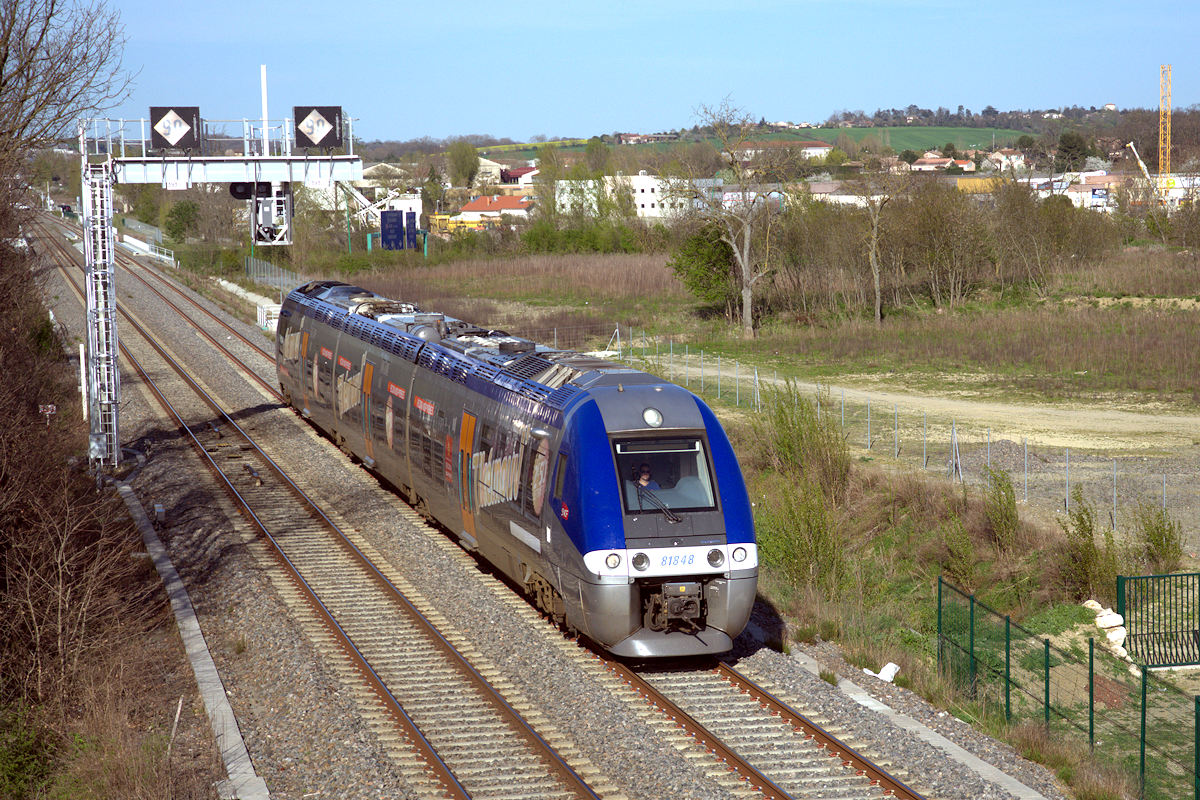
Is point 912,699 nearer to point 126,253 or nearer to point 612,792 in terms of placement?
point 612,792

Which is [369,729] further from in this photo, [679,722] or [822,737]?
[822,737]

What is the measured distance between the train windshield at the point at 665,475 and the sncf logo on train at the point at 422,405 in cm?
645

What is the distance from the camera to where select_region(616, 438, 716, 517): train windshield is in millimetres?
12570

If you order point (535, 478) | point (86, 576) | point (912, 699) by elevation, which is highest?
→ point (535, 478)

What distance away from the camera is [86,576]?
43.2ft

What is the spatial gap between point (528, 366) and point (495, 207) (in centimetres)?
11808

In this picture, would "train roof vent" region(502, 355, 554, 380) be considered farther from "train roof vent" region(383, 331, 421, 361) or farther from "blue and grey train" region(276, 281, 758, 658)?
"train roof vent" region(383, 331, 421, 361)

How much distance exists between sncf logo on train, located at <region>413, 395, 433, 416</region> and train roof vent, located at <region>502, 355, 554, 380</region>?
2687 millimetres

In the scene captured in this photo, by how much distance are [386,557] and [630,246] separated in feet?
214

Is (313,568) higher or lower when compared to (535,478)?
lower

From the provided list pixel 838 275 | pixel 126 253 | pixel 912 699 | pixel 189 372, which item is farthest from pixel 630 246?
pixel 912 699

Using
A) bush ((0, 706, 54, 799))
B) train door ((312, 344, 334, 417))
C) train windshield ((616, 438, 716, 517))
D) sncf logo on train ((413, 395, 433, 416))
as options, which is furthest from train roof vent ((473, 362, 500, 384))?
train door ((312, 344, 334, 417))

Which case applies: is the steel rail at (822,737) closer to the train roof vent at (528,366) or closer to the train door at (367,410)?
the train roof vent at (528,366)

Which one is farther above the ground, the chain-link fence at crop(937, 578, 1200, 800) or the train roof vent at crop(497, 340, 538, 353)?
the train roof vent at crop(497, 340, 538, 353)
